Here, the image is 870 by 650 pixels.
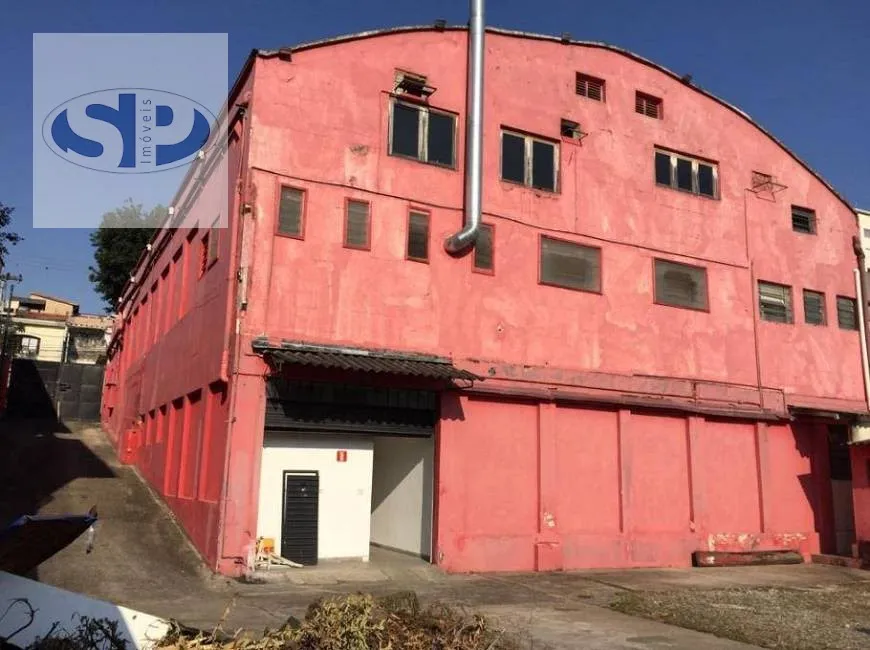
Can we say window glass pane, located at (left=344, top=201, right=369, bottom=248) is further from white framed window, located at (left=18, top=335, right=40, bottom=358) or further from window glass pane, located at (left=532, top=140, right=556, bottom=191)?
white framed window, located at (left=18, top=335, right=40, bottom=358)

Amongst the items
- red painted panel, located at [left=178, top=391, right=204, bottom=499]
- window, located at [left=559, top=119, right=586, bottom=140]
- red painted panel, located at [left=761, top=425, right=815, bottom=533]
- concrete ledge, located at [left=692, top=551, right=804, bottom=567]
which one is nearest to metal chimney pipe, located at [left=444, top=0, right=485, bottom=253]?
window, located at [left=559, top=119, right=586, bottom=140]

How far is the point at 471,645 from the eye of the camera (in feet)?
17.8

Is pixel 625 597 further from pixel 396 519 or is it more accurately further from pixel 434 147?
pixel 434 147

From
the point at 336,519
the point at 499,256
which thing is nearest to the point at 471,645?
the point at 336,519

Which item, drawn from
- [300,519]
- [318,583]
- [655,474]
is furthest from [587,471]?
[318,583]

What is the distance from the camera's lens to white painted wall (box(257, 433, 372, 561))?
43.0 ft

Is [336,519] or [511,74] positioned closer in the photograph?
[336,519]

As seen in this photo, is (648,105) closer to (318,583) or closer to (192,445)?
(192,445)

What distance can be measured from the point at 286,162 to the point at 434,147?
3319 mm

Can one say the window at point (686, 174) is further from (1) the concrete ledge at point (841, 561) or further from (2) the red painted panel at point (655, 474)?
(1) the concrete ledge at point (841, 561)

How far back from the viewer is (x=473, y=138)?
49.7 feet

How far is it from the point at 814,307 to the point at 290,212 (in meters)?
14.4

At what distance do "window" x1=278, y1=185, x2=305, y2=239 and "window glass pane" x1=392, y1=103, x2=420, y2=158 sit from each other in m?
2.38

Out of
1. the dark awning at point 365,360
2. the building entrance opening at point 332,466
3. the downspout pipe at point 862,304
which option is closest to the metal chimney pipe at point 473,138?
the dark awning at point 365,360
